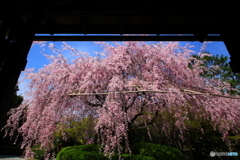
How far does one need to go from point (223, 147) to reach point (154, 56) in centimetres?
610

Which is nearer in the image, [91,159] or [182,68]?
[91,159]

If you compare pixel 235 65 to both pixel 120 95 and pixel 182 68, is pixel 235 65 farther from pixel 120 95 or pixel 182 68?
pixel 182 68

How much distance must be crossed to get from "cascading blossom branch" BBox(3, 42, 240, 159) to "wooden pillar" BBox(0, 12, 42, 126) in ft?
10.8

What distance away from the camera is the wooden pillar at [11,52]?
145 centimetres

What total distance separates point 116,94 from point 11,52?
3746mm

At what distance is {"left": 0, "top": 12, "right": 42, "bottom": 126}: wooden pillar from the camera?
1446 mm

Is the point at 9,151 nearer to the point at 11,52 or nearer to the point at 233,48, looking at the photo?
the point at 11,52

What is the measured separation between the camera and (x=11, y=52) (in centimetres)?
158

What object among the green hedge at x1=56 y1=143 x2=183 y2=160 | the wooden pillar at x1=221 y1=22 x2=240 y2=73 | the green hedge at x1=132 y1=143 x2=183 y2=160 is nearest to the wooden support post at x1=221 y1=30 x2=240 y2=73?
the wooden pillar at x1=221 y1=22 x2=240 y2=73

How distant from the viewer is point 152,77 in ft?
21.0

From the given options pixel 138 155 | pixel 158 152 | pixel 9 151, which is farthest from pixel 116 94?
pixel 9 151

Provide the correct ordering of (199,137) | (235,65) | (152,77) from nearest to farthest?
(235,65)
(152,77)
(199,137)
